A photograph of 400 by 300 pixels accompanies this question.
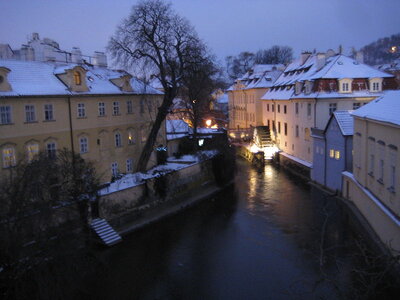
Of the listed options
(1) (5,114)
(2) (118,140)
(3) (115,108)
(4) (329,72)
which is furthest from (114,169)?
(4) (329,72)

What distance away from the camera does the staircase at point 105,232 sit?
53.5 ft

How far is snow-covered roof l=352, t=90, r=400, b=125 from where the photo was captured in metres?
13.1

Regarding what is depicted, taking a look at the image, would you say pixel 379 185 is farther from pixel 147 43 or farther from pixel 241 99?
pixel 241 99

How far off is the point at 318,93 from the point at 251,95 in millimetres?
18392

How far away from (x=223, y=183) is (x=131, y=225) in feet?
31.7

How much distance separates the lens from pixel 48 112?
1917 centimetres

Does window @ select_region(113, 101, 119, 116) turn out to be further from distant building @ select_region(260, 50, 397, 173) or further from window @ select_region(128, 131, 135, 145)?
distant building @ select_region(260, 50, 397, 173)

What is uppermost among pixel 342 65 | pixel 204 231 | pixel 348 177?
pixel 342 65

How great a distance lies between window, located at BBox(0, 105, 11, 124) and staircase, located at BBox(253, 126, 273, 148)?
75.1ft

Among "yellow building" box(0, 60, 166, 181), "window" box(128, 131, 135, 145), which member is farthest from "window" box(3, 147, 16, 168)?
"window" box(128, 131, 135, 145)

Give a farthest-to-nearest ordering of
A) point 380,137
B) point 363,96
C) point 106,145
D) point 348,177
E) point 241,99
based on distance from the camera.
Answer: point 241,99 < point 363,96 < point 106,145 < point 348,177 < point 380,137

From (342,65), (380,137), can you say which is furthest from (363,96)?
(380,137)

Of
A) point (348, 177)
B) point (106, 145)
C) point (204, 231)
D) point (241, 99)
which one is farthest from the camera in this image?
point (241, 99)

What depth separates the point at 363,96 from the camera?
2639cm
